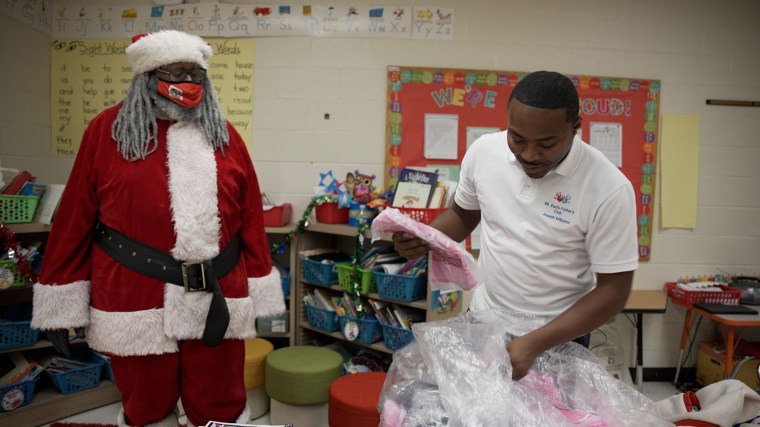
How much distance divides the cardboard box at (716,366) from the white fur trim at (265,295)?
2706mm

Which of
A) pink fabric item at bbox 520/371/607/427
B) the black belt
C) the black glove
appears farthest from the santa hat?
pink fabric item at bbox 520/371/607/427

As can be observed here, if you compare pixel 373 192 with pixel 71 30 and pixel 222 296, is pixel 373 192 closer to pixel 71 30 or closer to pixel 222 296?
pixel 222 296

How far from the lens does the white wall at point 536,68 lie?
3205 millimetres

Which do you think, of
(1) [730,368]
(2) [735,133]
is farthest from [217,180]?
(2) [735,133]

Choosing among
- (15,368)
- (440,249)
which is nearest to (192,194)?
(440,249)

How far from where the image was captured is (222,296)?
1.73 meters

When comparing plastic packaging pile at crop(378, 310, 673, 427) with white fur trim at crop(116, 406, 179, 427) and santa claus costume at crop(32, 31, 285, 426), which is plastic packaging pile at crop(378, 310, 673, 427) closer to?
santa claus costume at crop(32, 31, 285, 426)

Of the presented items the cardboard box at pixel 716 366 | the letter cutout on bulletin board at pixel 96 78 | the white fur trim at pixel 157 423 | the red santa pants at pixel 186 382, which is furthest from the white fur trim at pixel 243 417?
the cardboard box at pixel 716 366

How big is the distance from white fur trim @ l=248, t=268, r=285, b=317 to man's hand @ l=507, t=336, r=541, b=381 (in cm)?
110

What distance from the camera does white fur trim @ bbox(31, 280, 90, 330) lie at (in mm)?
1640

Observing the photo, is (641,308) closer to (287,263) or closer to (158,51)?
(287,263)

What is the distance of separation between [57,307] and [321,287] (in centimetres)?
168

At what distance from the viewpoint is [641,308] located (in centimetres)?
297

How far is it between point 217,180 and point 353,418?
1178mm
